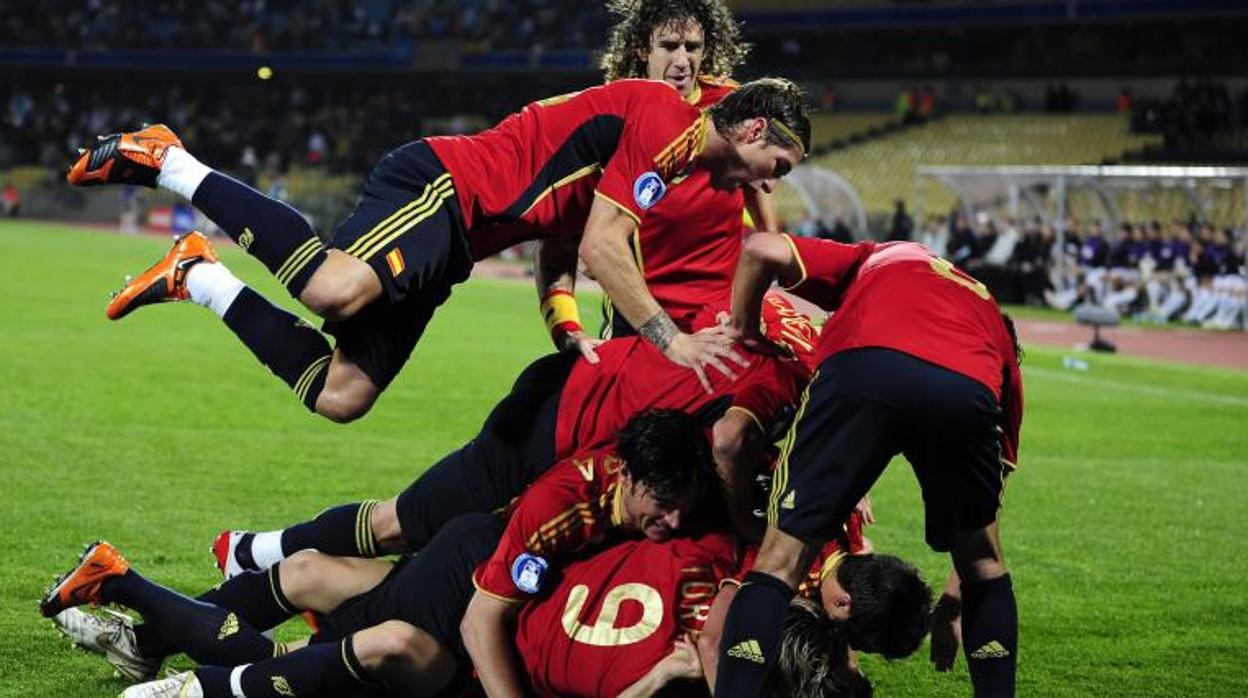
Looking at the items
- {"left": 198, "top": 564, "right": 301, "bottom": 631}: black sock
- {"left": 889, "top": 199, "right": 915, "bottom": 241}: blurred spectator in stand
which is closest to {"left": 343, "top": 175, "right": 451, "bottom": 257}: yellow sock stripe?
{"left": 198, "top": 564, "right": 301, "bottom": 631}: black sock

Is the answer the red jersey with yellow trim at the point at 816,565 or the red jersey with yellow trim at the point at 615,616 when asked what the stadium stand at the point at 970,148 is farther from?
the red jersey with yellow trim at the point at 615,616

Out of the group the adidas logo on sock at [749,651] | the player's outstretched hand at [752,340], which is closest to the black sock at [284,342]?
the player's outstretched hand at [752,340]

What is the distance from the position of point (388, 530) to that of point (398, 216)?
1.27m

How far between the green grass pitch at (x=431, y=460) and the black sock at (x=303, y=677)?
834mm

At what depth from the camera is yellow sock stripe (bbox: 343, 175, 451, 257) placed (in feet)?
21.9

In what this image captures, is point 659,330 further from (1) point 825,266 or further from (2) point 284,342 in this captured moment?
(2) point 284,342

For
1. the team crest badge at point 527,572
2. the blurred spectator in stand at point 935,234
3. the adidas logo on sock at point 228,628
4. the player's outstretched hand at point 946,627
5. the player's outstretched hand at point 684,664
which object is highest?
the team crest badge at point 527,572

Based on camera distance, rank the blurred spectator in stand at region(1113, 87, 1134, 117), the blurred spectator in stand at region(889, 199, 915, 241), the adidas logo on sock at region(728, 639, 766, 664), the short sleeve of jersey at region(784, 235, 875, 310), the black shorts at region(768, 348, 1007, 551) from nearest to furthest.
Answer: the adidas logo on sock at region(728, 639, 766, 664) → the black shorts at region(768, 348, 1007, 551) → the short sleeve of jersey at region(784, 235, 875, 310) → the blurred spectator in stand at region(889, 199, 915, 241) → the blurred spectator in stand at region(1113, 87, 1134, 117)

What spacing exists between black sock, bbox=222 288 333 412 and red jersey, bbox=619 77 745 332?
150 centimetres

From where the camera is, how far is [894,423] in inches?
214

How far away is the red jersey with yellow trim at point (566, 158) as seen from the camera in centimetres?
674

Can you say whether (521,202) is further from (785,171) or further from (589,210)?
(785,171)

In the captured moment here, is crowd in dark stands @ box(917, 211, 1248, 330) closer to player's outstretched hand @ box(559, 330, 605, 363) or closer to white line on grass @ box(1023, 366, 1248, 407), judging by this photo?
white line on grass @ box(1023, 366, 1248, 407)

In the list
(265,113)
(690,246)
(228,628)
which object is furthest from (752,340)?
(265,113)
